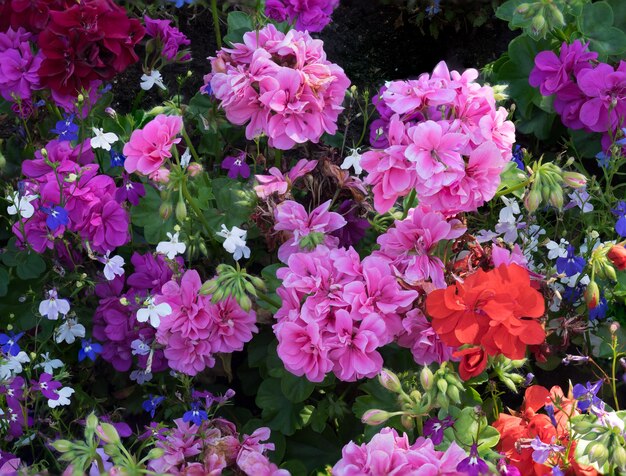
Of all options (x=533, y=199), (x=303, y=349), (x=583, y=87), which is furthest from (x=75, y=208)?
(x=583, y=87)

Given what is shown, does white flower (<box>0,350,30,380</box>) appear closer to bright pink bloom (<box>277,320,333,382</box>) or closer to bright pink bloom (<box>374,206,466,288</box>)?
bright pink bloom (<box>277,320,333,382</box>)

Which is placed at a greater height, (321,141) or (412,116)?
(412,116)

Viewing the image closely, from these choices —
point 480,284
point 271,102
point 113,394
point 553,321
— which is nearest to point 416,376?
point 480,284

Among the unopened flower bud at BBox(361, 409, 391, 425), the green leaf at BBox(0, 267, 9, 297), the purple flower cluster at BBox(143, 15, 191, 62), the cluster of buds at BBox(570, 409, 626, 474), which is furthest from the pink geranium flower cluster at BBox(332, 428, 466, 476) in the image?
the purple flower cluster at BBox(143, 15, 191, 62)

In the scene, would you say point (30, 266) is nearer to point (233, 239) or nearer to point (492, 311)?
point (233, 239)

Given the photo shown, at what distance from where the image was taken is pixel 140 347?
2.09 m

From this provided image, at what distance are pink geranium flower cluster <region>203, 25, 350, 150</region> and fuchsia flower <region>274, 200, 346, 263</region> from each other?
0.52ft

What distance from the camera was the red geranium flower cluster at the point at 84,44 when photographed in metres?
2.18

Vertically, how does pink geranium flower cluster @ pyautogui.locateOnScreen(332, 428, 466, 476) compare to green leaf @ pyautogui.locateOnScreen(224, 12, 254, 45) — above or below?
below

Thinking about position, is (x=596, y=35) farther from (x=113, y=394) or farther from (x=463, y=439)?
(x=113, y=394)

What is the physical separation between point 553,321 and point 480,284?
0.63 meters

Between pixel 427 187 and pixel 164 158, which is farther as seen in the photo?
pixel 164 158

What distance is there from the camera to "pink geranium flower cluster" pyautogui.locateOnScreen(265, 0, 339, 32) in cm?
250

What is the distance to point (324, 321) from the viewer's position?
5.85 ft
